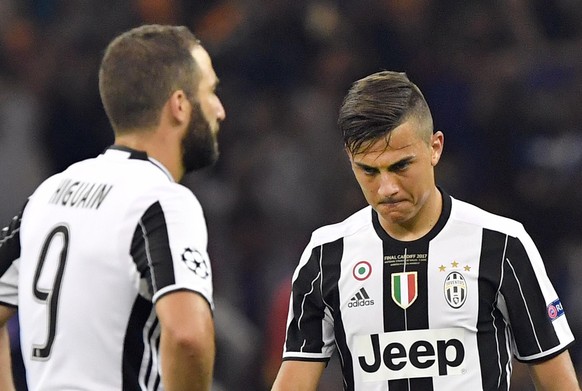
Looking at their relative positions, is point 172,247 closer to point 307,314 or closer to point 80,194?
point 80,194

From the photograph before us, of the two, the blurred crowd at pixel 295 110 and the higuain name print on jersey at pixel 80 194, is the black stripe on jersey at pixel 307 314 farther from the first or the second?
the blurred crowd at pixel 295 110

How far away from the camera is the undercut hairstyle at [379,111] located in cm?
379

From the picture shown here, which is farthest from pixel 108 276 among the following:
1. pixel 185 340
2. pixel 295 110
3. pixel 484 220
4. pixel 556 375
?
pixel 295 110

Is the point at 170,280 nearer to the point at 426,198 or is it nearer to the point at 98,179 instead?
the point at 98,179

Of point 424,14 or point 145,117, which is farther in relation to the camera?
point 424,14

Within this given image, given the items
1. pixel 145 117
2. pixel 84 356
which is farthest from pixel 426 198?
pixel 84 356

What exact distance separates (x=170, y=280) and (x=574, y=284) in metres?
4.58

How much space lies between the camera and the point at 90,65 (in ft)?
29.6

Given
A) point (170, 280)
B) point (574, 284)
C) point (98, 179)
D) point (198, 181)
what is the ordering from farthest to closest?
point (198, 181)
point (574, 284)
point (98, 179)
point (170, 280)

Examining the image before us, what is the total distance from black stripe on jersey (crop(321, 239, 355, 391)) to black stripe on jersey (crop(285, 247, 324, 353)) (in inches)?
0.9

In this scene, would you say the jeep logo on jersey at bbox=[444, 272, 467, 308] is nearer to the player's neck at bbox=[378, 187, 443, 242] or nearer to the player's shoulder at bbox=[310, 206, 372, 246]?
the player's neck at bbox=[378, 187, 443, 242]

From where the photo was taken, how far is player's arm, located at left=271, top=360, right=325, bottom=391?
3914 mm

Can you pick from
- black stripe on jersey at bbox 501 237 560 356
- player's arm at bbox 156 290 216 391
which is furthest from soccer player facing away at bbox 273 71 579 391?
player's arm at bbox 156 290 216 391

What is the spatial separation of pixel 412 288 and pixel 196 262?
79 cm
